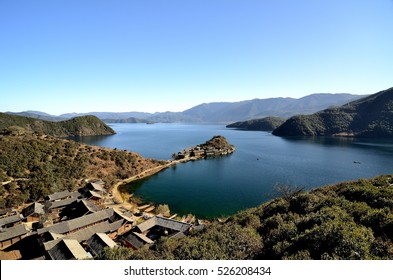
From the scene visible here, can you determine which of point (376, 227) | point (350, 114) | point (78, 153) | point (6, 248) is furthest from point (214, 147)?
point (350, 114)

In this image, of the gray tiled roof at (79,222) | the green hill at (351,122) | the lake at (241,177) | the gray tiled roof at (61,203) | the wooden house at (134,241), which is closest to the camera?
the wooden house at (134,241)

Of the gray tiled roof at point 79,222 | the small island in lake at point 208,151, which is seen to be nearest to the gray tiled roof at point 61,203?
the gray tiled roof at point 79,222

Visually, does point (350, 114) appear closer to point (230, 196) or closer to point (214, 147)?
point (214, 147)

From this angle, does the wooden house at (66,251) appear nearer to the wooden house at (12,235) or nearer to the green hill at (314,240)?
the wooden house at (12,235)

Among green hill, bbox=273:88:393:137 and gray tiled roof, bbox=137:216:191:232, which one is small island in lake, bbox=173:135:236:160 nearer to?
gray tiled roof, bbox=137:216:191:232

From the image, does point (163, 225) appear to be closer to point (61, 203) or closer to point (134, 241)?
point (134, 241)
